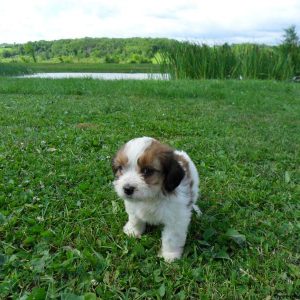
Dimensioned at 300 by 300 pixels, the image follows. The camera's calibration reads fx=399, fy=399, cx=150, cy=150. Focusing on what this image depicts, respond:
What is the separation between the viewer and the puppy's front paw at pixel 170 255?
3.18 m

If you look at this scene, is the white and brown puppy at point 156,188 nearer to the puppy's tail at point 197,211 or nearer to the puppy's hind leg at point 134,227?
the puppy's hind leg at point 134,227

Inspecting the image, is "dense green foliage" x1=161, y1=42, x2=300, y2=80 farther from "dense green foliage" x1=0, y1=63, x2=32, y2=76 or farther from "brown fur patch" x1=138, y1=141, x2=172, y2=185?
"brown fur patch" x1=138, y1=141, x2=172, y2=185

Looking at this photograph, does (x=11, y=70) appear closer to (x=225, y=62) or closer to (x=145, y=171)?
(x=225, y=62)

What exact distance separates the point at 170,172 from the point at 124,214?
0.94 metres

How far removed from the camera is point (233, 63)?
18.6 metres

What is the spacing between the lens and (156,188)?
317 centimetres

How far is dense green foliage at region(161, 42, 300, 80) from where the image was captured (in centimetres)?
1822

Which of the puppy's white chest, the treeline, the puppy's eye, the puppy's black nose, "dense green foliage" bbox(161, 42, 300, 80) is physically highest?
the puppy's eye

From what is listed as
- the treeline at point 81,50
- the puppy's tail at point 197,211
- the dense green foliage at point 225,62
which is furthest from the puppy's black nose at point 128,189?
the treeline at point 81,50

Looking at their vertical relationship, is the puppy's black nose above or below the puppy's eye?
below

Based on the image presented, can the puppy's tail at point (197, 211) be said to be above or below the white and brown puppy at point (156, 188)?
below

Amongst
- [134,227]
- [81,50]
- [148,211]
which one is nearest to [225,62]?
[134,227]

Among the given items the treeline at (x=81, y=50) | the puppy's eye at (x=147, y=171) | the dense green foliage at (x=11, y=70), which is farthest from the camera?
the treeline at (x=81, y=50)

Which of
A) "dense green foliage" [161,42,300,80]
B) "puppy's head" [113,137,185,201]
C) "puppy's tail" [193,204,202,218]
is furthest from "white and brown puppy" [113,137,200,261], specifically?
"dense green foliage" [161,42,300,80]
